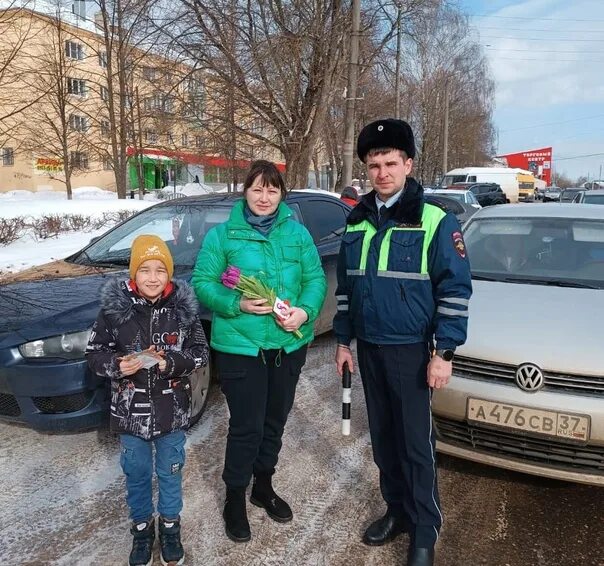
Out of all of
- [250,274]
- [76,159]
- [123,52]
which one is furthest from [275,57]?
[76,159]

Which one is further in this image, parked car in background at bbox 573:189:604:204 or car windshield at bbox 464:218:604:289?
parked car in background at bbox 573:189:604:204

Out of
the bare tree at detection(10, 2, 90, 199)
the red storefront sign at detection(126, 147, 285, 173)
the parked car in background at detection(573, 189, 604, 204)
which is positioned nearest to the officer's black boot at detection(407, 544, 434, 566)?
the parked car in background at detection(573, 189, 604, 204)

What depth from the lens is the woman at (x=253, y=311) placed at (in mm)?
2564

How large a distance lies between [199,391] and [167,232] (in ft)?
5.15

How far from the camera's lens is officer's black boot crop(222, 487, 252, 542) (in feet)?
8.70

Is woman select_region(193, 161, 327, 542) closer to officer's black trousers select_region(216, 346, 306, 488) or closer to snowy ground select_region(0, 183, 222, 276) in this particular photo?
officer's black trousers select_region(216, 346, 306, 488)

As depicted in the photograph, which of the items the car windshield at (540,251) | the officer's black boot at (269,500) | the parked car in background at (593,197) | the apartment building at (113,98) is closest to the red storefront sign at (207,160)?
the apartment building at (113,98)

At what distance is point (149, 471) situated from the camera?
249cm

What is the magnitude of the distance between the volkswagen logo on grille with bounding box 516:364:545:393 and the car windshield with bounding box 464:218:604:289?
1.12 meters

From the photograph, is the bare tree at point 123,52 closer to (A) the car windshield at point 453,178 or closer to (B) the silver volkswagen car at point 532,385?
(B) the silver volkswagen car at point 532,385

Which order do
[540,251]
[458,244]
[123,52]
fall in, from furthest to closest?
[123,52]
[540,251]
[458,244]

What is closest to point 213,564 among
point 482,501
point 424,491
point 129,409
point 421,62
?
point 129,409

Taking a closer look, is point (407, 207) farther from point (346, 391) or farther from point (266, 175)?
point (346, 391)

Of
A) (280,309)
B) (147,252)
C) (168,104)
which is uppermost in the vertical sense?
(168,104)
